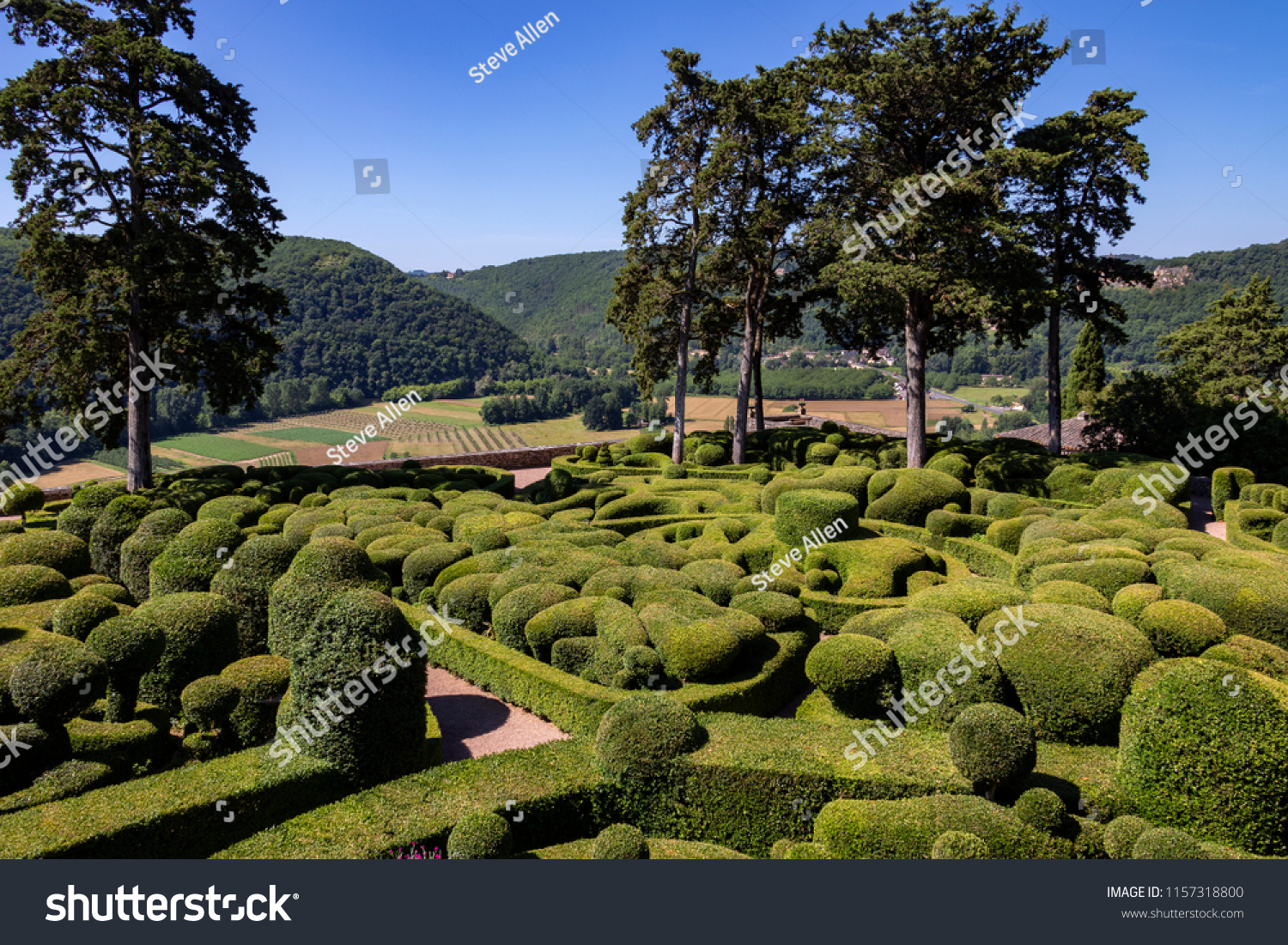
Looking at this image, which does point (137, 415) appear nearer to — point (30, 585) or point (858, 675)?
point (30, 585)

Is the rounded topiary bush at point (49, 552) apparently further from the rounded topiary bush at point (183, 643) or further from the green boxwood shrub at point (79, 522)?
the rounded topiary bush at point (183, 643)

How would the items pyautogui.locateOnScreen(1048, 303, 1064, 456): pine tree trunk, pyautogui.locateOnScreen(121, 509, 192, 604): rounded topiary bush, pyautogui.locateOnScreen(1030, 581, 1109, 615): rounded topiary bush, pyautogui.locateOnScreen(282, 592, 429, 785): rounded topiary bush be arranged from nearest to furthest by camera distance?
1. pyautogui.locateOnScreen(282, 592, 429, 785): rounded topiary bush
2. pyautogui.locateOnScreen(1030, 581, 1109, 615): rounded topiary bush
3. pyautogui.locateOnScreen(121, 509, 192, 604): rounded topiary bush
4. pyautogui.locateOnScreen(1048, 303, 1064, 456): pine tree trunk

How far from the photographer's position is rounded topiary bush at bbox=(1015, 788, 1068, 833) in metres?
6.87

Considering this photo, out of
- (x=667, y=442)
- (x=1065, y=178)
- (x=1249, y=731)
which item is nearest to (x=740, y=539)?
(x=1249, y=731)

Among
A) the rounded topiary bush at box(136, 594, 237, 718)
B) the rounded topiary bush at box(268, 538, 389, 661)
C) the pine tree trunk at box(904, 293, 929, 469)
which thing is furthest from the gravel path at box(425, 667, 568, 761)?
the pine tree trunk at box(904, 293, 929, 469)

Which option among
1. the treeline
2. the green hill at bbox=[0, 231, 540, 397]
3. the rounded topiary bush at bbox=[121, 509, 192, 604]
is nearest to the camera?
the rounded topiary bush at bbox=[121, 509, 192, 604]

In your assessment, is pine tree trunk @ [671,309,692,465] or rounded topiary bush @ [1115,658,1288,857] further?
pine tree trunk @ [671,309,692,465]

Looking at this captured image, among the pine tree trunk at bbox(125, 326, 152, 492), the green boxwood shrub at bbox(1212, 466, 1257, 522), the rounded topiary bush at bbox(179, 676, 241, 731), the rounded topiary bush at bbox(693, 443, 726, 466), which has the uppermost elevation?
the pine tree trunk at bbox(125, 326, 152, 492)

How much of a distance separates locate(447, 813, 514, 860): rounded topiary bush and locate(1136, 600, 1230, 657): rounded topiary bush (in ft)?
29.1

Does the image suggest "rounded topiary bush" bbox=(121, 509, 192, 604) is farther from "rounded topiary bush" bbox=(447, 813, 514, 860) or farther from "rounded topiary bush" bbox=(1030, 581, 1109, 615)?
"rounded topiary bush" bbox=(1030, 581, 1109, 615)

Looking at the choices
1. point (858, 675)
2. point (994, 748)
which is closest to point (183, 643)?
point (858, 675)

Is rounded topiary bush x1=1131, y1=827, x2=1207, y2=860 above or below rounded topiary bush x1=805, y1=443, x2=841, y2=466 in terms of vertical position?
below

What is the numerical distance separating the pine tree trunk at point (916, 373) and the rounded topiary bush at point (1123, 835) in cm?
1802
